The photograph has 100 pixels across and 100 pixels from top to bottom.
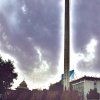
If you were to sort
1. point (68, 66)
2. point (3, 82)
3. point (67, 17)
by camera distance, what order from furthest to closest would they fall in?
point (3, 82) < point (67, 17) < point (68, 66)

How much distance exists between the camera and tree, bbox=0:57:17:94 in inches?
2249

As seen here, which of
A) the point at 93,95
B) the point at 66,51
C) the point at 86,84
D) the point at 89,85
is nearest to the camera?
the point at 66,51

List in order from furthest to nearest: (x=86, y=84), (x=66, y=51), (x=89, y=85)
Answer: (x=89, y=85), (x=86, y=84), (x=66, y=51)

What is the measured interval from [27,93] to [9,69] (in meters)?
29.2

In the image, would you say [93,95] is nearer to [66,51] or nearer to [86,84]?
[86,84]

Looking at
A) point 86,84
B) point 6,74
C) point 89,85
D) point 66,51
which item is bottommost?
point 89,85

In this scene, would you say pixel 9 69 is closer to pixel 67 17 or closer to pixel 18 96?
pixel 67 17

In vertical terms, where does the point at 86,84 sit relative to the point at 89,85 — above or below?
above

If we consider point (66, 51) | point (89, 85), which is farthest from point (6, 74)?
point (89, 85)

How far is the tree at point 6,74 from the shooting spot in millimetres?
57125

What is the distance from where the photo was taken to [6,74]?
58.8 metres

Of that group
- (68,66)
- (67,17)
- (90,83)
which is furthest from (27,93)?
(90,83)

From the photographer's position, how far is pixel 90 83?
2474 inches

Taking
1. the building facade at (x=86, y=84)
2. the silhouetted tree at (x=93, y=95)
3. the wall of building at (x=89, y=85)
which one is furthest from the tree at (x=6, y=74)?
the silhouetted tree at (x=93, y=95)
